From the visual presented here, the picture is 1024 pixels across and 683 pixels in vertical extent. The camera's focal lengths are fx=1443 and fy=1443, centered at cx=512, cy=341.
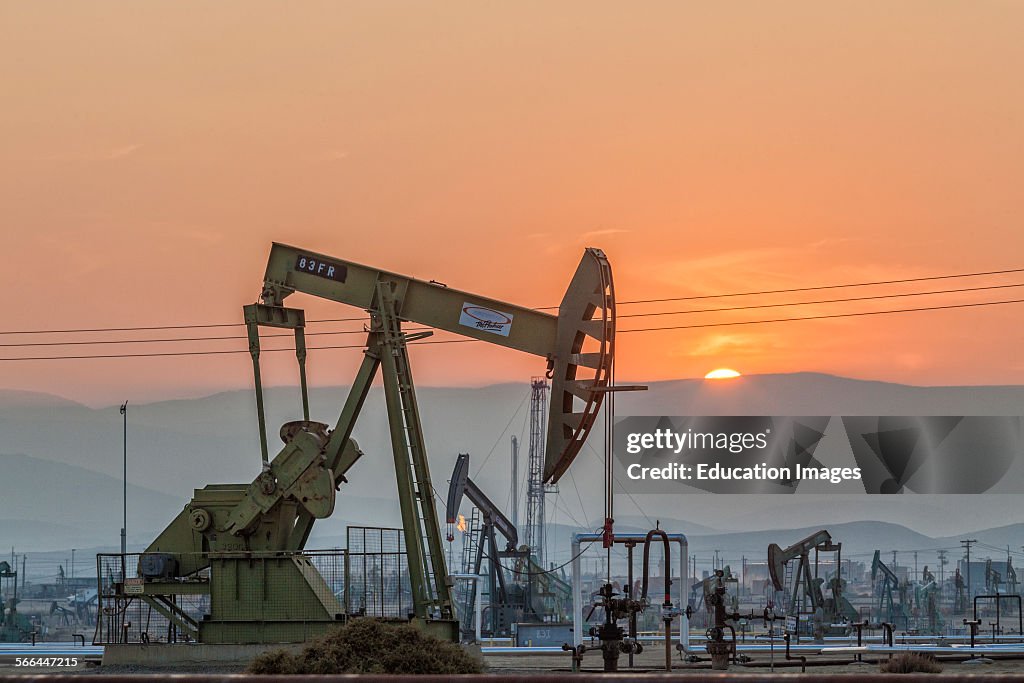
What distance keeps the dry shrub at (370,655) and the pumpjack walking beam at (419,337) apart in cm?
565

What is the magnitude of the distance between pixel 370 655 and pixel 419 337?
8.11 metres

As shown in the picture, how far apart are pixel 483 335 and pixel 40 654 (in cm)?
1187

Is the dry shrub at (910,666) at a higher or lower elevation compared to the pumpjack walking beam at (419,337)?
lower

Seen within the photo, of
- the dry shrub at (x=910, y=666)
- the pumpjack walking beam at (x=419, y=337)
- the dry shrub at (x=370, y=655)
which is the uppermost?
the pumpjack walking beam at (x=419, y=337)

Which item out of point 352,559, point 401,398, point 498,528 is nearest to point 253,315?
point 401,398

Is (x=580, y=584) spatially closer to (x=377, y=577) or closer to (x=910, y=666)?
(x=377, y=577)

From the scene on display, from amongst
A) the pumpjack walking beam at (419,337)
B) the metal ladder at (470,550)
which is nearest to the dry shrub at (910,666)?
the pumpjack walking beam at (419,337)

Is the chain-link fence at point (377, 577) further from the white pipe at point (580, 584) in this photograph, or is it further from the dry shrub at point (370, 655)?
the dry shrub at point (370, 655)

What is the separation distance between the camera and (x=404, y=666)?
14812mm

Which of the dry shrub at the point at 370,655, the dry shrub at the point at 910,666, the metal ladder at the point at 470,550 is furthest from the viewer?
the metal ladder at the point at 470,550

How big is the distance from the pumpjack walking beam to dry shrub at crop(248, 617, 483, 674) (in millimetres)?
5647

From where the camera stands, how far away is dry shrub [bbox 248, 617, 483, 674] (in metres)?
14.7

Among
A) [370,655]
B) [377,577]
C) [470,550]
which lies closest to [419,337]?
[377,577]

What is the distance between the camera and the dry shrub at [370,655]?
14.7 metres
